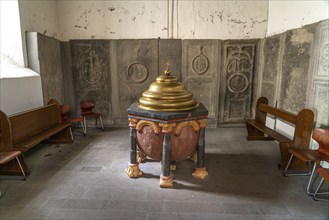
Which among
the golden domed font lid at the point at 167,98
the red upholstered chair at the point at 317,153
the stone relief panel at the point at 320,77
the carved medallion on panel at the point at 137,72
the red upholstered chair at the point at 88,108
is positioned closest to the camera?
the red upholstered chair at the point at 317,153

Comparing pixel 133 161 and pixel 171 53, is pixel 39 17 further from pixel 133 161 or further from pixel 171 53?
pixel 133 161

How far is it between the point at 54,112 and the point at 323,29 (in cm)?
476

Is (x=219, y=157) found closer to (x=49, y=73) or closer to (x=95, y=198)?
(x=95, y=198)

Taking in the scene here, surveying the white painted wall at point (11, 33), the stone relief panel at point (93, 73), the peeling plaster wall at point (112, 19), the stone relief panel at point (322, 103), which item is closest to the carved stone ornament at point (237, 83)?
the peeling plaster wall at point (112, 19)

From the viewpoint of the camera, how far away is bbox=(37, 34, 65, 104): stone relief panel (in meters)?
4.66

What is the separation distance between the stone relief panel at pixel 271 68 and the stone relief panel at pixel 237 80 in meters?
0.37

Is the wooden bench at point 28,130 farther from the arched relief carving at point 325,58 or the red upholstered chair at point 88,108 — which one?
the arched relief carving at point 325,58

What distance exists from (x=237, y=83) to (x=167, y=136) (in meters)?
3.46

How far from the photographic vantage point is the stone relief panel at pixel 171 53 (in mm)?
5559

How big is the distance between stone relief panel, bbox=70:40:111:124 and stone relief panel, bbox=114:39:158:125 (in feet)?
0.97

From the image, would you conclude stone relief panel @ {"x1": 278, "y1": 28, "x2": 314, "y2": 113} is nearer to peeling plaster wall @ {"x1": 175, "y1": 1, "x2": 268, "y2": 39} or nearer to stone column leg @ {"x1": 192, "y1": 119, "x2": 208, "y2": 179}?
peeling plaster wall @ {"x1": 175, "y1": 1, "x2": 268, "y2": 39}

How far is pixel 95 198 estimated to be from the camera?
2.70 meters

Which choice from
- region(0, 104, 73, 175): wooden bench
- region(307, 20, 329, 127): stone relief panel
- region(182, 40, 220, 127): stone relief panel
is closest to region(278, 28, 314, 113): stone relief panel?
region(307, 20, 329, 127): stone relief panel

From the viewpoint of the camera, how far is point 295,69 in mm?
4109
